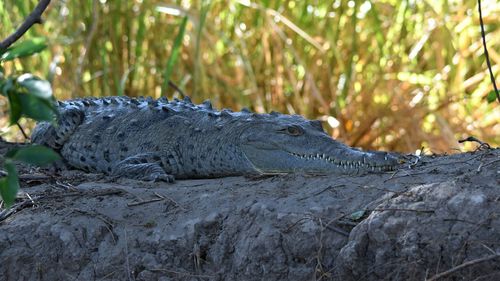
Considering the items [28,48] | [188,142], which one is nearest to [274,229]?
[28,48]

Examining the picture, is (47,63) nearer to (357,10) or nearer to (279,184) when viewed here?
(357,10)

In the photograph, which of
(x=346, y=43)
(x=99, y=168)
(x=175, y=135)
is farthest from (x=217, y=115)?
(x=346, y=43)

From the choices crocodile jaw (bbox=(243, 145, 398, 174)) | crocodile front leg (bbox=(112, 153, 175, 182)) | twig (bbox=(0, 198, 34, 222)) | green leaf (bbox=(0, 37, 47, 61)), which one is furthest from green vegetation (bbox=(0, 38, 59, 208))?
crocodile front leg (bbox=(112, 153, 175, 182))

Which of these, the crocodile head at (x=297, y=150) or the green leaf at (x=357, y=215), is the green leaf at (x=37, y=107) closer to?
the green leaf at (x=357, y=215)

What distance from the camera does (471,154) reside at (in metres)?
3.56

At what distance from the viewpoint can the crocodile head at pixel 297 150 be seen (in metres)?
3.77

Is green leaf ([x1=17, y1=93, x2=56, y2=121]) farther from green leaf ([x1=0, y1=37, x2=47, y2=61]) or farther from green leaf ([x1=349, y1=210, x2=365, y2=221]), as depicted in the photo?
green leaf ([x1=349, y1=210, x2=365, y2=221])

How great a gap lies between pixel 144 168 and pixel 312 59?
294 cm

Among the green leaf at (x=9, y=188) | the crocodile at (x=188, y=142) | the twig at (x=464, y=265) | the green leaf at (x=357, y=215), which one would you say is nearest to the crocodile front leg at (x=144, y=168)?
the crocodile at (x=188, y=142)

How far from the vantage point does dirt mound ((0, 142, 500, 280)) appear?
2.66 metres

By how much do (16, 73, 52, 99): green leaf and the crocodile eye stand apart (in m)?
2.45

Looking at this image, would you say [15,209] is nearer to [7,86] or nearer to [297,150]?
[297,150]

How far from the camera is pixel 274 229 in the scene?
9.67 ft

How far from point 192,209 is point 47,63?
3766mm
